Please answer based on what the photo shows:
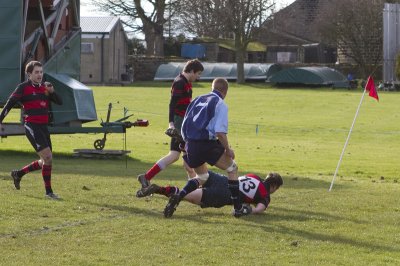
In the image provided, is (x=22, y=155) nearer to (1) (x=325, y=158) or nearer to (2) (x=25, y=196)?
(1) (x=325, y=158)

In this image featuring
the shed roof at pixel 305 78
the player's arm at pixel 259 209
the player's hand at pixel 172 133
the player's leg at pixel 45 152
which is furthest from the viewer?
the shed roof at pixel 305 78

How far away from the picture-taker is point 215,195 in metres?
13.6

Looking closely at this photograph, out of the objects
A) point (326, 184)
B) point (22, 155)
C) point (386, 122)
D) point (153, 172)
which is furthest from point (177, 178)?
point (386, 122)

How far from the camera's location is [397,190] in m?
17.4

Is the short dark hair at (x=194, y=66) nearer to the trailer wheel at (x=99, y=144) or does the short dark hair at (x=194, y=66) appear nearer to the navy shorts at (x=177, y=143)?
the navy shorts at (x=177, y=143)

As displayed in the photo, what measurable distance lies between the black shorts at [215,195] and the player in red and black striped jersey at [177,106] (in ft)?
4.55

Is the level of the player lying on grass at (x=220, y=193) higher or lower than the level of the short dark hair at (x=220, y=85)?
lower

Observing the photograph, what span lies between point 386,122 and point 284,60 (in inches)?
2419

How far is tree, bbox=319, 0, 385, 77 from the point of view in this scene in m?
87.4

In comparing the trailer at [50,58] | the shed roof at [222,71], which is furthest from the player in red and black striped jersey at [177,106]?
the shed roof at [222,71]

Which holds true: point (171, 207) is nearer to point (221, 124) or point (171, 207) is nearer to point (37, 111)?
point (221, 124)

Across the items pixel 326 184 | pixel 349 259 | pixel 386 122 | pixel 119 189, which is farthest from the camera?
pixel 386 122

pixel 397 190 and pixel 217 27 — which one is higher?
pixel 217 27

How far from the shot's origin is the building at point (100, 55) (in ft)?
264
